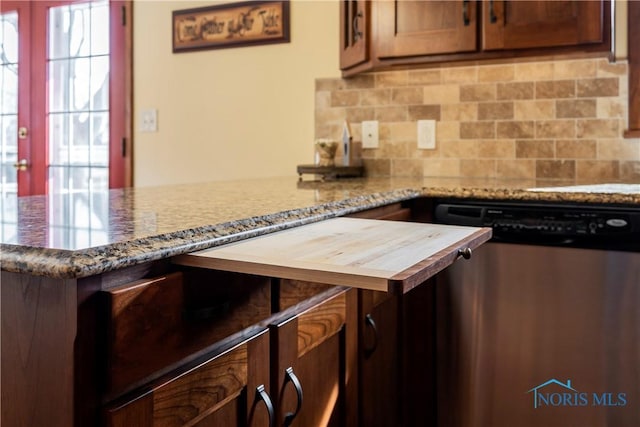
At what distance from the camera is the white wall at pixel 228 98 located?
2.63 meters

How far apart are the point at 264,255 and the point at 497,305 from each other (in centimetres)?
110

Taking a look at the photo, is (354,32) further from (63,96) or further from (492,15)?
(63,96)

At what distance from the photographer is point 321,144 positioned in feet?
8.08

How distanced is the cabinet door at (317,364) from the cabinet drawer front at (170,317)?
0.35 ft

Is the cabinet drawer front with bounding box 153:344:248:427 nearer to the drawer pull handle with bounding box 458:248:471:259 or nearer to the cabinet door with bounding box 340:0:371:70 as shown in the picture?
the drawer pull handle with bounding box 458:248:471:259

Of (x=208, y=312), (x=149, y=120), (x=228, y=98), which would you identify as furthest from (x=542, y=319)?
(x=149, y=120)

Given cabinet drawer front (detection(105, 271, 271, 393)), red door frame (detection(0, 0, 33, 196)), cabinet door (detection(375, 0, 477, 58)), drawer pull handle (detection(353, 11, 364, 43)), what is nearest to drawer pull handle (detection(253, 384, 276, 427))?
cabinet drawer front (detection(105, 271, 271, 393))

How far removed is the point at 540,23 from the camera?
1.96 meters

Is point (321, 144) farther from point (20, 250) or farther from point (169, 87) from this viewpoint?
point (20, 250)

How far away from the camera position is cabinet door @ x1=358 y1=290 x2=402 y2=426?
1433mm

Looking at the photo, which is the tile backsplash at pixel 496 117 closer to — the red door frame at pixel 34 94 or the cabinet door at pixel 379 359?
the cabinet door at pixel 379 359

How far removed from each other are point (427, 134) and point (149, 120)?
56.5 inches

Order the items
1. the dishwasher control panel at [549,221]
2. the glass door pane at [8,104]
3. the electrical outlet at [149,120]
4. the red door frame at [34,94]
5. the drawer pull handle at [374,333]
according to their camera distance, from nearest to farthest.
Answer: the drawer pull handle at [374,333]
the dishwasher control panel at [549,221]
the electrical outlet at [149,120]
the red door frame at [34,94]
the glass door pane at [8,104]

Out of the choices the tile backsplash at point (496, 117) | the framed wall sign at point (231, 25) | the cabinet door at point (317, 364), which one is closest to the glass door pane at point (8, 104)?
the framed wall sign at point (231, 25)
